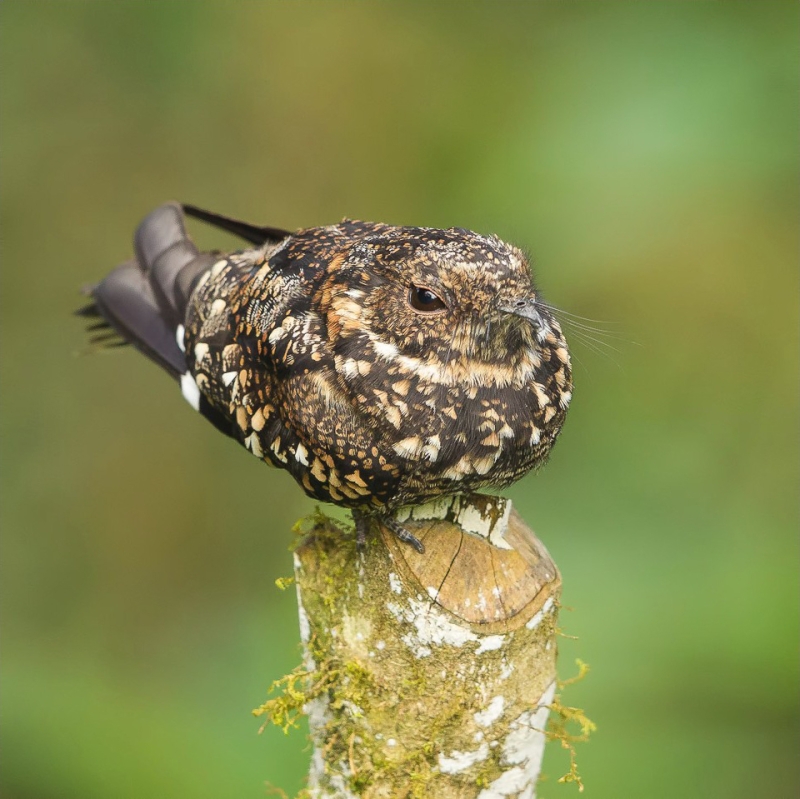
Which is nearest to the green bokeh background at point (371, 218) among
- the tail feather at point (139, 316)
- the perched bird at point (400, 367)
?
the tail feather at point (139, 316)

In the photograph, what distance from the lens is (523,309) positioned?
1.99 metres

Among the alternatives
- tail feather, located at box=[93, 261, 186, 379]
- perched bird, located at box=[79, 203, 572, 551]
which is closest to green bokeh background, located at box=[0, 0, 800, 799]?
tail feather, located at box=[93, 261, 186, 379]

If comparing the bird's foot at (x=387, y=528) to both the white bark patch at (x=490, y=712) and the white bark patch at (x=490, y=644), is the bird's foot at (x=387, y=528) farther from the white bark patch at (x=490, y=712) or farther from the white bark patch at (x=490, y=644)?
the white bark patch at (x=490, y=712)

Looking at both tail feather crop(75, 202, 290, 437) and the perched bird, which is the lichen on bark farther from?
tail feather crop(75, 202, 290, 437)

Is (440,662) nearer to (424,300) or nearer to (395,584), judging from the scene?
(395,584)

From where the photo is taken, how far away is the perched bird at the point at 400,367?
2.02 meters

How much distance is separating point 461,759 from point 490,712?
0.13 meters

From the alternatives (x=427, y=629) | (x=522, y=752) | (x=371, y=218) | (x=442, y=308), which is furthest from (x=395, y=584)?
(x=371, y=218)

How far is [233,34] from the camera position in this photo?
175 inches

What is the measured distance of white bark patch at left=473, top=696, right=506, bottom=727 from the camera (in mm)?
2000

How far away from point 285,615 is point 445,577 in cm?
200

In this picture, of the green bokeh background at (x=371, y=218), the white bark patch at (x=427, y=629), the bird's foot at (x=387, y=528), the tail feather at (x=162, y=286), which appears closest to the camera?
the white bark patch at (x=427, y=629)

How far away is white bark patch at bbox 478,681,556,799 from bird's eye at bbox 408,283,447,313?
0.90 metres

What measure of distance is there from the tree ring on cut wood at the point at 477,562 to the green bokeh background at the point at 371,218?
1722mm
